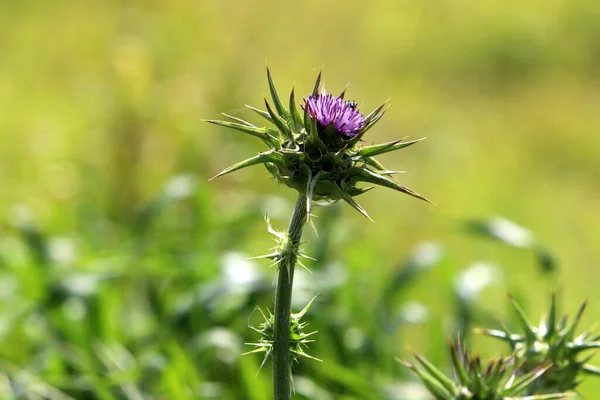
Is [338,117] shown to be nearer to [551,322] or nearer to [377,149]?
[377,149]

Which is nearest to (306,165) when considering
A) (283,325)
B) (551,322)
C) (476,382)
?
(283,325)

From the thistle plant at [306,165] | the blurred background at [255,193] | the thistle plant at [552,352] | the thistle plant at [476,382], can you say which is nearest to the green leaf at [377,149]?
the thistle plant at [306,165]

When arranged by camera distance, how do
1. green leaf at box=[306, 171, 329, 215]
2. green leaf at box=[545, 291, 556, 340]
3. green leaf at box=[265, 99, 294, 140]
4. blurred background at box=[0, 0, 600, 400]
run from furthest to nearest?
blurred background at box=[0, 0, 600, 400] → green leaf at box=[545, 291, 556, 340] → green leaf at box=[265, 99, 294, 140] → green leaf at box=[306, 171, 329, 215]

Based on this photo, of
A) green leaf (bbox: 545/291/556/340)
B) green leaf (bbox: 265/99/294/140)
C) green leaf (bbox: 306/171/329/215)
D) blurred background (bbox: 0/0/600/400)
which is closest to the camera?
green leaf (bbox: 306/171/329/215)

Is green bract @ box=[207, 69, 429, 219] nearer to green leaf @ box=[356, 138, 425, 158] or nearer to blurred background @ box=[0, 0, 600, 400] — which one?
green leaf @ box=[356, 138, 425, 158]

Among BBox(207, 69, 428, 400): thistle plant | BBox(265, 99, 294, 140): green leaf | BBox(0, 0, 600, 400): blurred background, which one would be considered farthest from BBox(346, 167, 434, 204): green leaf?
BBox(0, 0, 600, 400): blurred background

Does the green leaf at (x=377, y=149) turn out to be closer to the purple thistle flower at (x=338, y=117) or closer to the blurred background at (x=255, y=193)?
the purple thistle flower at (x=338, y=117)

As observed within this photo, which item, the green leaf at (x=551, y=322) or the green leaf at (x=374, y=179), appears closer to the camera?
the green leaf at (x=374, y=179)

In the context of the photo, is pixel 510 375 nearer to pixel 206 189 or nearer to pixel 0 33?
pixel 206 189
